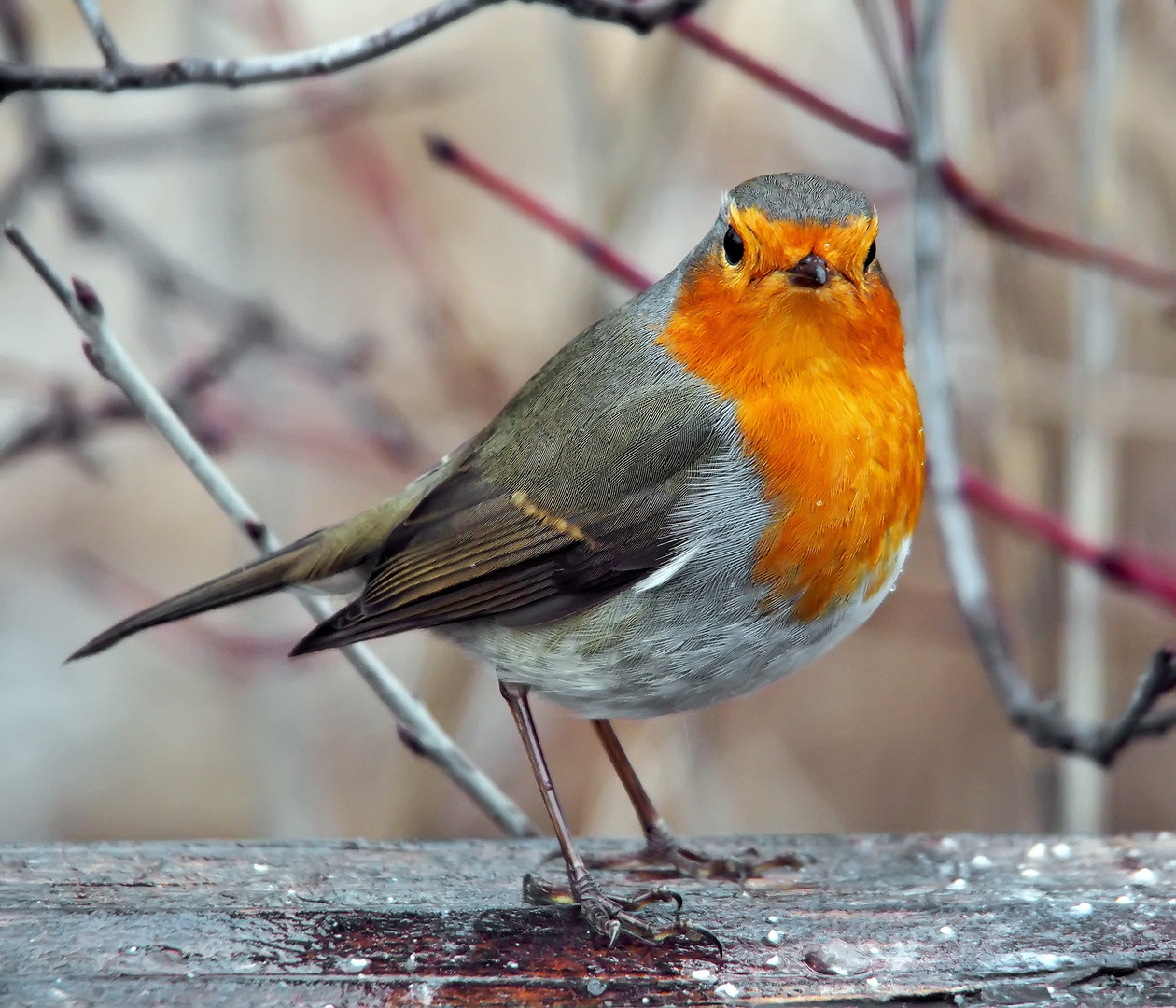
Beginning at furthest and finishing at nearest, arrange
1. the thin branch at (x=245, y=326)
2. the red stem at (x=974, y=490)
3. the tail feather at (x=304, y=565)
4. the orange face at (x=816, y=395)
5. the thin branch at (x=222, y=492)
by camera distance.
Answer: the thin branch at (x=245, y=326), the red stem at (x=974, y=490), the tail feather at (x=304, y=565), the orange face at (x=816, y=395), the thin branch at (x=222, y=492)

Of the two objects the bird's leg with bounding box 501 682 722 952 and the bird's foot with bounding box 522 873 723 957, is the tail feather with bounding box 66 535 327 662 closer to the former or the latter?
the bird's leg with bounding box 501 682 722 952

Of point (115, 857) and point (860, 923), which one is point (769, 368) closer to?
point (860, 923)

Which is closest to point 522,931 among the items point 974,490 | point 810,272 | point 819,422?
point 819,422

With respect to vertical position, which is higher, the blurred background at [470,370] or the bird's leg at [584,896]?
the blurred background at [470,370]

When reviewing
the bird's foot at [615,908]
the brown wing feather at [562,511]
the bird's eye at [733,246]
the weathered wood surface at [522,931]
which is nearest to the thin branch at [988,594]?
the weathered wood surface at [522,931]

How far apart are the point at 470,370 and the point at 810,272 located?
225 cm

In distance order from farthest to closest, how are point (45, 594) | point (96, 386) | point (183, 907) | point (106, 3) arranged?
point (106, 3), point (45, 594), point (96, 386), point (183, 907)

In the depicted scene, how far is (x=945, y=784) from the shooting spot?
564cm

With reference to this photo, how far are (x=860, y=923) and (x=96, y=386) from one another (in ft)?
12.4

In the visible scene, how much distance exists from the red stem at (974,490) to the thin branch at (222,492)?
2.85 ft

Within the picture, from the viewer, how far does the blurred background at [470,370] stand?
4035 millimetres

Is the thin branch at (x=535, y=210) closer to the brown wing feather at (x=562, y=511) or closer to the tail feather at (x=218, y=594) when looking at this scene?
the brown wing feather at (x=562, y=511)

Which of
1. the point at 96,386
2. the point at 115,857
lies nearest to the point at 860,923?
the point at 115,857

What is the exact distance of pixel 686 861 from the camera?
9.94ft
